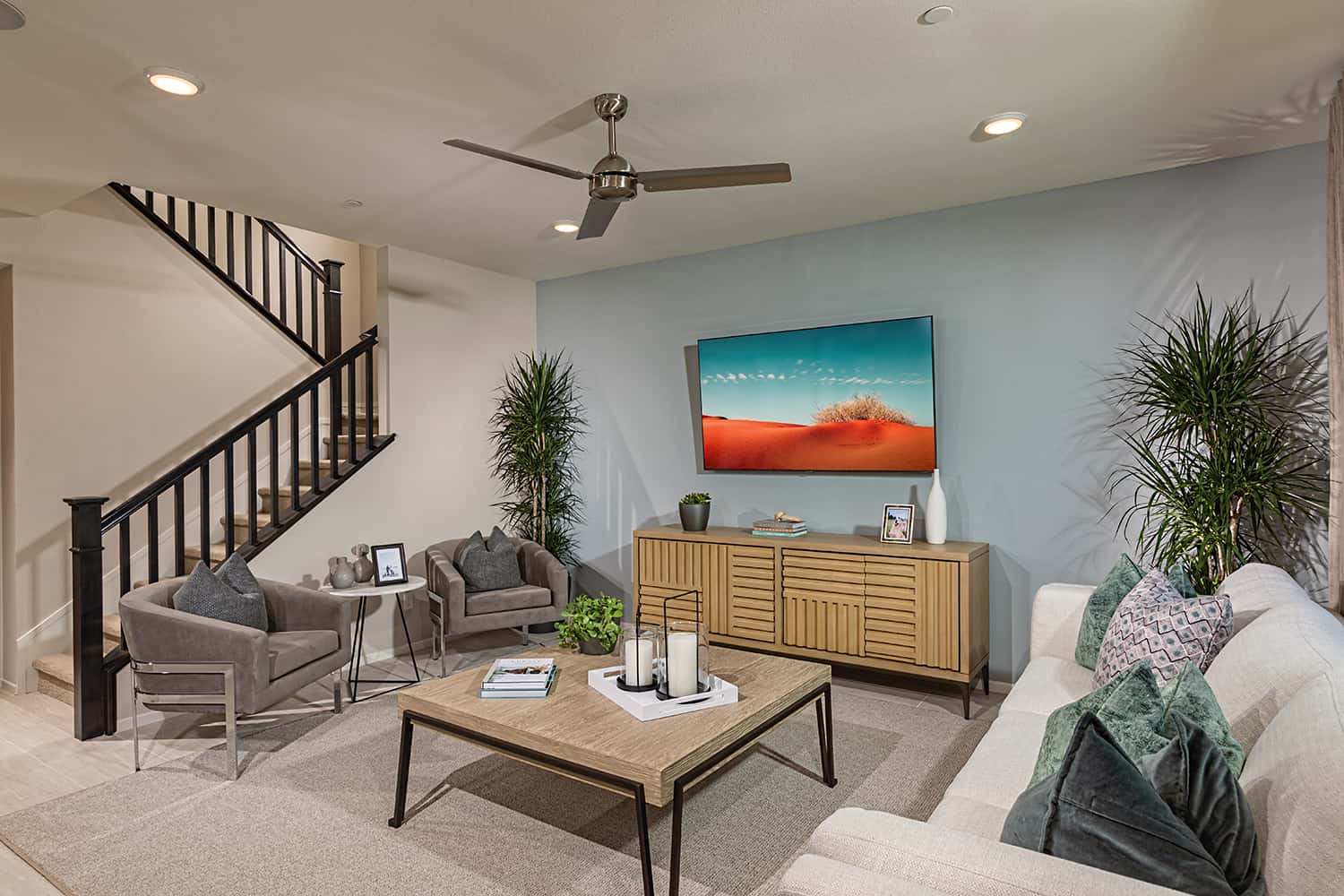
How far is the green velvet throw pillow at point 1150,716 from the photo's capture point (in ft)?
5.09

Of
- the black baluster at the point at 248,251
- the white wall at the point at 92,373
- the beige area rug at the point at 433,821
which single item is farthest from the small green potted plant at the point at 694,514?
the black baluster at the point at 248,251

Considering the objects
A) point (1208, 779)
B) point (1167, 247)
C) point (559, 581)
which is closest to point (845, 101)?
point (1167, 247)

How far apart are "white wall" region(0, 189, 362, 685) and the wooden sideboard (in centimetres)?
298

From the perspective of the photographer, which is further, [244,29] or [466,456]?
[466,456]

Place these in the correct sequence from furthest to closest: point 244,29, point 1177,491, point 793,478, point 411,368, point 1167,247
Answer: point 411,368 < point 793,478 < point 1167,247 < point 1177,491 < point 244,29

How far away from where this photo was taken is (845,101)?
2934mm

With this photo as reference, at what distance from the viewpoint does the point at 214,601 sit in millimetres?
3590

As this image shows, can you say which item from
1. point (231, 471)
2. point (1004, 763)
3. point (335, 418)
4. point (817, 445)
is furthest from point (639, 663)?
point (335, 418)

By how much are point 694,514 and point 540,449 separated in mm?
1377

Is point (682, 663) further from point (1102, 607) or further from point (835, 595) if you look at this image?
point (835, 595)

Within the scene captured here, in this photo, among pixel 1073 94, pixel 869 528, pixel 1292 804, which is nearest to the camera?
pixel 1292 804

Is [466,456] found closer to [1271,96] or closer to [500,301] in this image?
[500,301]

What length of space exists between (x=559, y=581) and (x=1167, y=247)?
147 inches

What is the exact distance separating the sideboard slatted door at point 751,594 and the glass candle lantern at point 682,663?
1.81 metres
